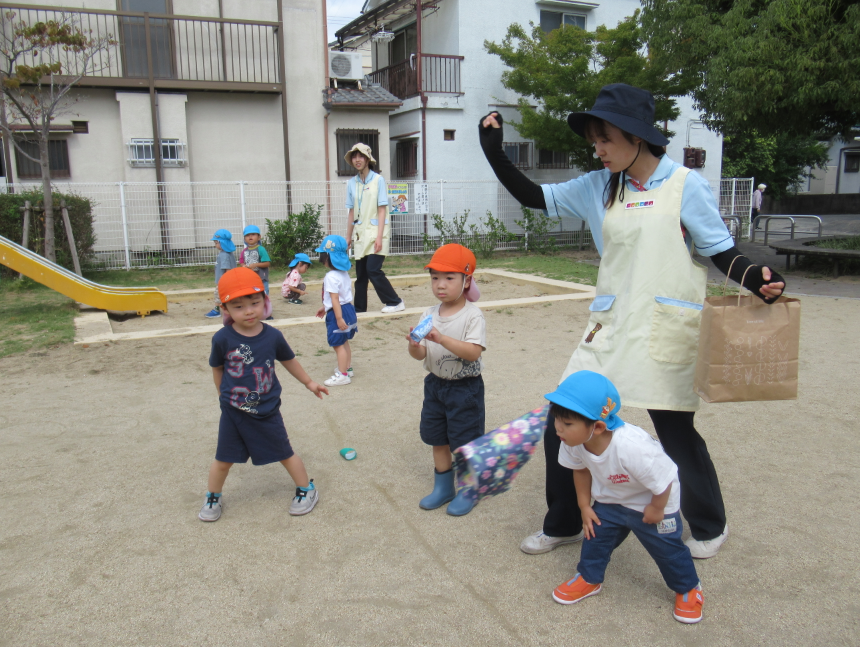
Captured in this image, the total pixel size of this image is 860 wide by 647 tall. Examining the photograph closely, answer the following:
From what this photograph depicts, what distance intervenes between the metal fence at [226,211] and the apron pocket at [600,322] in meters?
11.9

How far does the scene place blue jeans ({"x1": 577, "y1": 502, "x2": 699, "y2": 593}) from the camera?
245 centimetres

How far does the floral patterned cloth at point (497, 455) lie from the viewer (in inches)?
104

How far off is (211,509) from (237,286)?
1.12 meters

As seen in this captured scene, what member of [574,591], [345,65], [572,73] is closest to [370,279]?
[574,591]

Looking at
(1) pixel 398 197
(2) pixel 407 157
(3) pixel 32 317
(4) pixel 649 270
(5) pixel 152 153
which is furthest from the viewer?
(2) pixel 407 157

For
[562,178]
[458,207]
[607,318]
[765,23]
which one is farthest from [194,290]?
[562,178]

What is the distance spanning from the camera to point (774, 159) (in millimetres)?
34250

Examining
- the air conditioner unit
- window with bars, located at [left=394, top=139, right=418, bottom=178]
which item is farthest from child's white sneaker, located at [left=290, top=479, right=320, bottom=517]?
window with bars, located at [left=394, top=139, right=418, bottom=178]

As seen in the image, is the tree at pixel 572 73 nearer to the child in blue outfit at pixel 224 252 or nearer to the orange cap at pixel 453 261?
the child in blue outfit at pixel 224 252

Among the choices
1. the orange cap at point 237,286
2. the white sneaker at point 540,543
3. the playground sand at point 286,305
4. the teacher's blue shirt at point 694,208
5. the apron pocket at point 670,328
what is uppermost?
the teacher's blue shirt at point 694,208

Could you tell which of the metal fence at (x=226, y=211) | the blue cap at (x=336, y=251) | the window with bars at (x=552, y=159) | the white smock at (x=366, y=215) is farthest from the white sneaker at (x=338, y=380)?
the window with bars at (x=552, y=159)

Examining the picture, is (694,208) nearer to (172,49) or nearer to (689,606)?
(689,606)

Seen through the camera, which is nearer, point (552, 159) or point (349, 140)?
point (349, 140)

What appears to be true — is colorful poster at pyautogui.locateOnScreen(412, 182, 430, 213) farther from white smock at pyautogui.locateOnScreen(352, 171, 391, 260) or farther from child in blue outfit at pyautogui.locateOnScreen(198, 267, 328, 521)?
child in blue outfit at pyautogui.locateOnScreen(198, 267, 328, 521)
